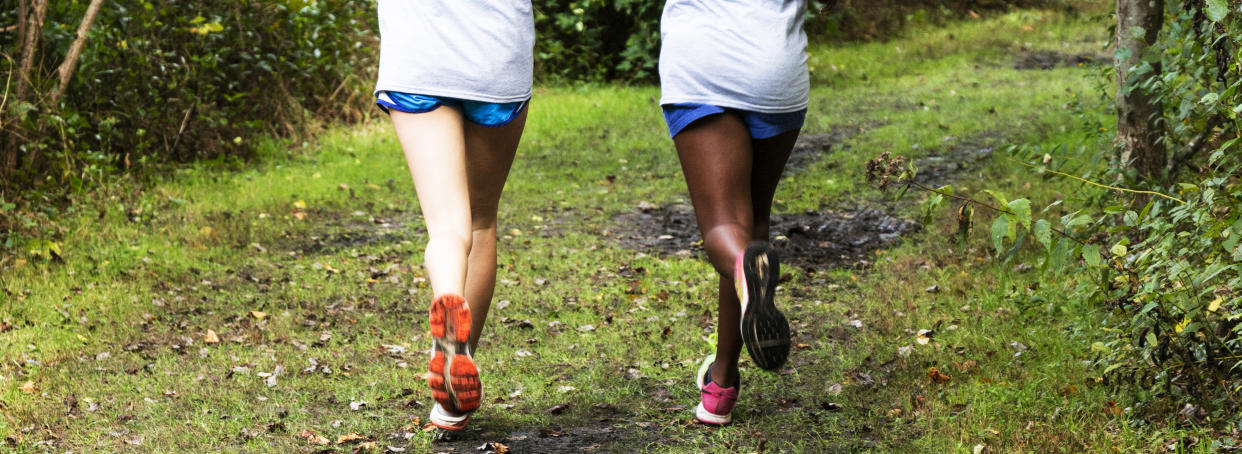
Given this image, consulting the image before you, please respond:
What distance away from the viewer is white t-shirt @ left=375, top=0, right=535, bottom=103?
3.01 metres

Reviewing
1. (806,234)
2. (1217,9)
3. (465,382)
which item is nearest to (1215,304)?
(1217,9)

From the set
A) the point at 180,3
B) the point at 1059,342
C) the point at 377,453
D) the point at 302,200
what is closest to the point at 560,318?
the point at 377,453

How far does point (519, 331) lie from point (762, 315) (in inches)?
101

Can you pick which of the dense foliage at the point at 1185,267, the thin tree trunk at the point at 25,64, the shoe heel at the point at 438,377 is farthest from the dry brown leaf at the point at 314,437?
the thin tree trunk at the point at 25,64

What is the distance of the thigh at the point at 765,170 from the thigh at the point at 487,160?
72cm

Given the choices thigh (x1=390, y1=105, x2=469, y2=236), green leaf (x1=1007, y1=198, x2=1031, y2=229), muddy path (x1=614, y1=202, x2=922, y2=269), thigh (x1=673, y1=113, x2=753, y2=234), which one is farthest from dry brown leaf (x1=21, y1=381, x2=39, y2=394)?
green leaf (x1=1007, y1=198, x2=1031, y2=229)

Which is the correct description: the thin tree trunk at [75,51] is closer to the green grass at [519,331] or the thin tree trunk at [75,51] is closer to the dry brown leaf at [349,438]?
the green grass at [519,331]

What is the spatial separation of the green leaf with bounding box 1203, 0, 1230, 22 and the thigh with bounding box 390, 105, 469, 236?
7.09ft

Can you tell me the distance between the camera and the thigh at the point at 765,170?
3.15 m

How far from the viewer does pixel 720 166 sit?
301cm

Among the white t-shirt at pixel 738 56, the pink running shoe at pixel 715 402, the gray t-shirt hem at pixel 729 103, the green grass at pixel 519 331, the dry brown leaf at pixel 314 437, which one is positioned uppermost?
the white t-shirt at pixel 738 56

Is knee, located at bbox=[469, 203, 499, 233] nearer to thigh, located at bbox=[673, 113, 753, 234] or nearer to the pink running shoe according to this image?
thigh, located at bbox=[673, 113, 753, 234]

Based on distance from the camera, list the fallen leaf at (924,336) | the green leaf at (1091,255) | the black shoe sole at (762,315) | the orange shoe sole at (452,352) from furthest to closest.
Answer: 1. the fallen leaf at (924,336)
2. the green leaf at (1091,255)
3. the orange shoe sole at (452,352)
4. the black shoe sole at (762,315)

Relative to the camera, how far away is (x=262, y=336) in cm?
503
